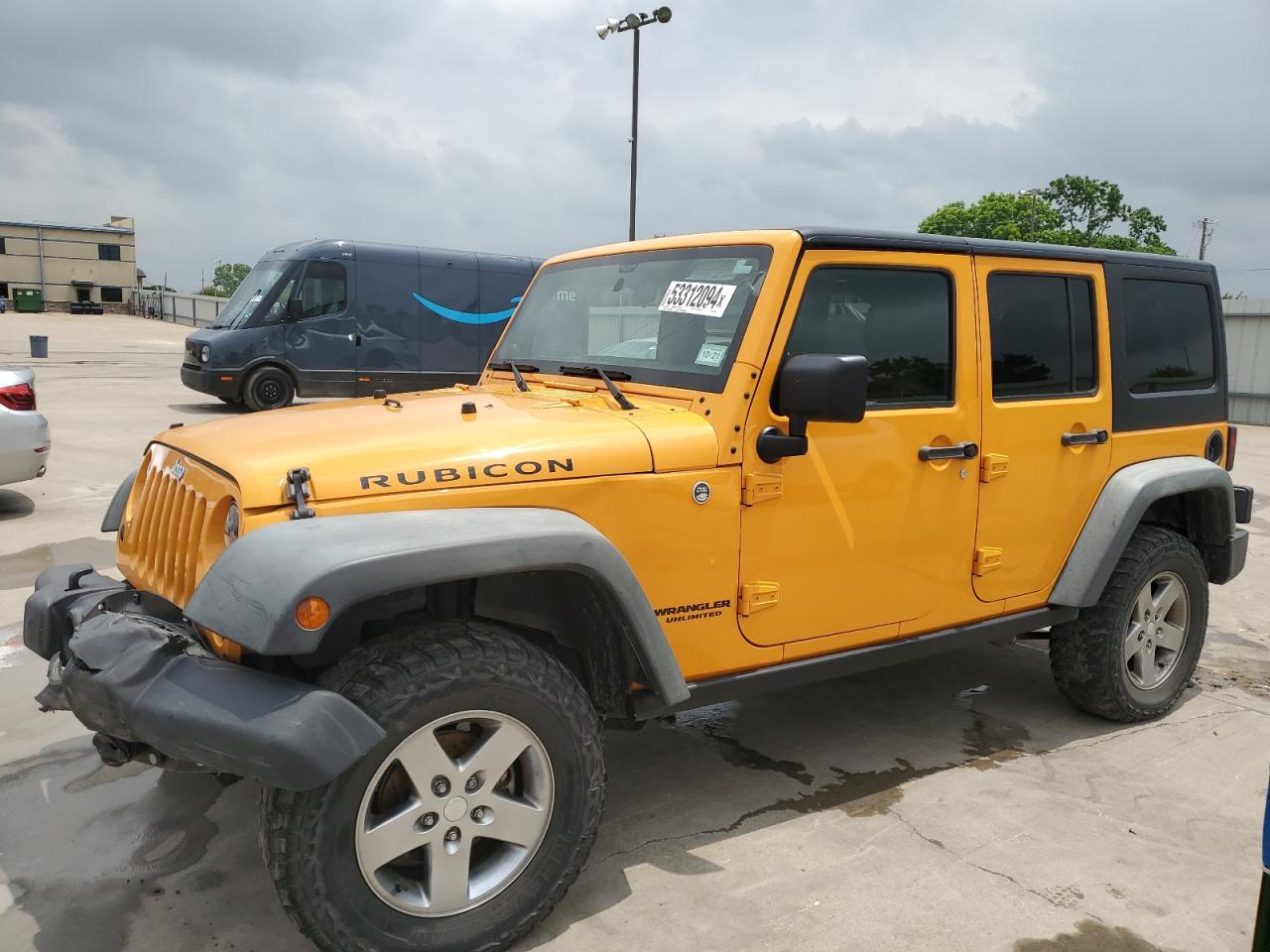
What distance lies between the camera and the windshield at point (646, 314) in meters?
3.16

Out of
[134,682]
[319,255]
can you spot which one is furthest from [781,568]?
[319,255]

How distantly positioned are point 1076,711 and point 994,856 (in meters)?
1.50

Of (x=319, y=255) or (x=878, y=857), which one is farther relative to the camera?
(x=319, y=255)

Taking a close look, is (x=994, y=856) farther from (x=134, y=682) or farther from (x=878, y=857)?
(x=134, y=682)

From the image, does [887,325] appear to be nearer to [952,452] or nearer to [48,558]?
[952,452]

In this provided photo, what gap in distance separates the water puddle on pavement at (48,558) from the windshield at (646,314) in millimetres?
3657

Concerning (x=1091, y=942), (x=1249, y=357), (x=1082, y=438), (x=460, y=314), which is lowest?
(x=1091, y=942)

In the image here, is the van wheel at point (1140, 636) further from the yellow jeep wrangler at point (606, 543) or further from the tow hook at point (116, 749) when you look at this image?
the tow hook at point (116, 749)

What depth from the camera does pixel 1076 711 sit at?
176 inches

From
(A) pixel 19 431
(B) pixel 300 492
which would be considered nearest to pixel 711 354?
(B) pixel 300 492

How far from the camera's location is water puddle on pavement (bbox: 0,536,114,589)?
604 cm

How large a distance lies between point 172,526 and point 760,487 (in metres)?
1.72

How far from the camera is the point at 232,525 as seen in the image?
8.16 feet

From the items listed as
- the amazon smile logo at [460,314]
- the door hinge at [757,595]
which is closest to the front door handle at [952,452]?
the door hinge at [757,595]
